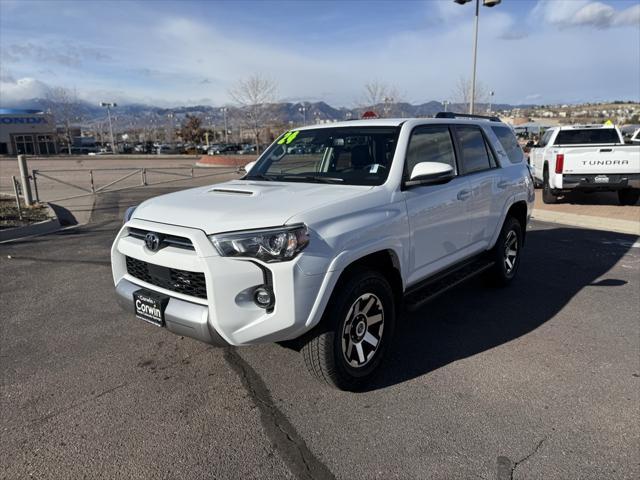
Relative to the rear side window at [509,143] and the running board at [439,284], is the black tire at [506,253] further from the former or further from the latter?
the rear side window at [509,143]

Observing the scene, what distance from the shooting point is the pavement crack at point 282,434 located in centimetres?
262

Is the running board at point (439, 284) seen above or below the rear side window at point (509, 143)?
below

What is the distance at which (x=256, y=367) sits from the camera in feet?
12.4

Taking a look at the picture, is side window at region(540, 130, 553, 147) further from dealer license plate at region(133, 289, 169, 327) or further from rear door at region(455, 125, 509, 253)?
dealer license plate at region(133, 289, 169, 327)

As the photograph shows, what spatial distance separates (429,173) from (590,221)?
7.89 meters

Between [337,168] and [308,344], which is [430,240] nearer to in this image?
[337,168]

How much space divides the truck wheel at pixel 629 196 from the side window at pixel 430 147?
9.13 metres

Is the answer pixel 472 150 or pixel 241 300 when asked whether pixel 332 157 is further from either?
pixel 241 300

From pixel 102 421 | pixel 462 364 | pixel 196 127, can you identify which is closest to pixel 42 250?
pixel 102 421

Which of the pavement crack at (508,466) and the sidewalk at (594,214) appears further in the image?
the sidewalk at (594,214)

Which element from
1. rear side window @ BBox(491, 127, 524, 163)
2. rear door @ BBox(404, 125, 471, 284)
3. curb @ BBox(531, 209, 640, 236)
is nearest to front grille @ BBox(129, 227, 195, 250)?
rear door @ BBox(404, 125, 471, 284)

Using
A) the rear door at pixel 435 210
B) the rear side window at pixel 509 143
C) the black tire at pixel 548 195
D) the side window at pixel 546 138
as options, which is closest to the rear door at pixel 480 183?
the rear door at pixel 435 210

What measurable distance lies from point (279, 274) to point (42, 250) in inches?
252

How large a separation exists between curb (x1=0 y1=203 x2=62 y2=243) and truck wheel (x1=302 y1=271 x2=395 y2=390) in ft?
24.7
